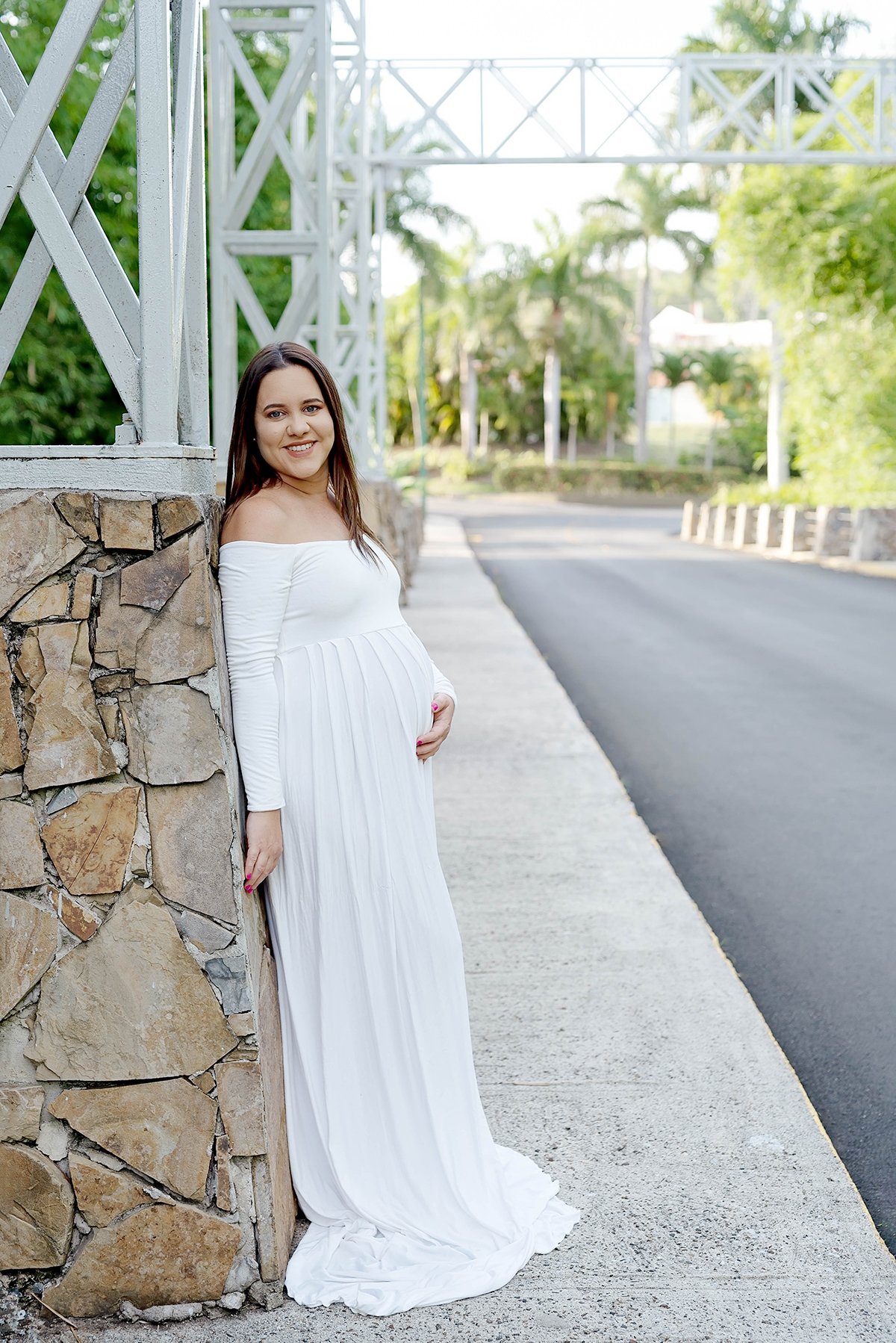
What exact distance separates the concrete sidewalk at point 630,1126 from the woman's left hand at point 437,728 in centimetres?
104

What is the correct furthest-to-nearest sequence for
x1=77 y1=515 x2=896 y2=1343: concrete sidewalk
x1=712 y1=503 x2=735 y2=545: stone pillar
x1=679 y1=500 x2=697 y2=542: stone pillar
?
x1=679 y1=500 x2=697 y2=542: stone pillar
x1=712 y1=503 x2=735 y2=545: stone pillar
x1=77 y1=515 x2=896 y2=1343: concrete sidewalk

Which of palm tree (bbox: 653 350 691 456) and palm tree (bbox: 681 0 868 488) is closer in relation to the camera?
palm tree (bbox: 681 0 868 488)

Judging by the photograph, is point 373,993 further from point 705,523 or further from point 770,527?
point 705,523

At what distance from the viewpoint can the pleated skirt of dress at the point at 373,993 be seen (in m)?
2.79

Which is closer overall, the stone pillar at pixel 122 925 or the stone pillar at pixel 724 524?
the stone pillar at pixel 122 925

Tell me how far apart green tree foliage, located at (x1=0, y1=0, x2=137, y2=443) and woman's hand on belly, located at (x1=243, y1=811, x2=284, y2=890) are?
7977 mm

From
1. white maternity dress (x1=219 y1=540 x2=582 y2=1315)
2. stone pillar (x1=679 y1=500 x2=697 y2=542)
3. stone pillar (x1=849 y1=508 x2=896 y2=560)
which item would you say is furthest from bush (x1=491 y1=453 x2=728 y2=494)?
white maternity dress (x1=219 y1=540 x2=582 y2=1315)

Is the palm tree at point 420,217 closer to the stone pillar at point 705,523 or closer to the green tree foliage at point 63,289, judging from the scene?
the stone pillar at point 705,523

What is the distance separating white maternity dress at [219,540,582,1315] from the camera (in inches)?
109

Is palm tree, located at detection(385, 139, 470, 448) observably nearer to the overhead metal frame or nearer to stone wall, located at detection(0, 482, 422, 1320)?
the overhead metal frame

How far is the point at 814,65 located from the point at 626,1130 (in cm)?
2033

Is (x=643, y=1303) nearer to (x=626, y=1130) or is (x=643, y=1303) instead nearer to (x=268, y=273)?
(x=626, y=1130)

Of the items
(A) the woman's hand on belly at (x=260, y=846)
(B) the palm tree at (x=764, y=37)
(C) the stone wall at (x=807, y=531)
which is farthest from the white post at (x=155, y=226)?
(B) the palm tree at (x=764, y=37)

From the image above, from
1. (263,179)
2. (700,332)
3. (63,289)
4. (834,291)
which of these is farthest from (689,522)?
(700,332)
